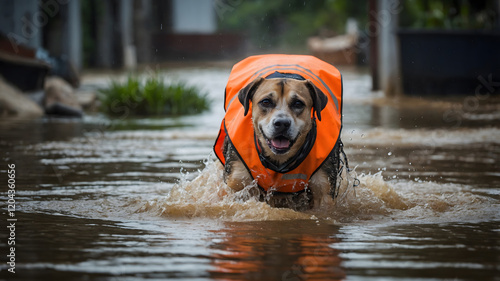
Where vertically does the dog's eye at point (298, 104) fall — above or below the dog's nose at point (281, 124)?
above

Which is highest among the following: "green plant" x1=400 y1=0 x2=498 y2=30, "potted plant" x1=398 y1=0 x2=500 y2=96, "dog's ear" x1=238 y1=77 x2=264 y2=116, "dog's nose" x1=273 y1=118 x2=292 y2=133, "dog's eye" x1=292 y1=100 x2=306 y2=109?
"green plant" x1=400 y1=0 x2=498 y2=30

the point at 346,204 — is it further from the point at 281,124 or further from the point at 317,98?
the point at 281,124

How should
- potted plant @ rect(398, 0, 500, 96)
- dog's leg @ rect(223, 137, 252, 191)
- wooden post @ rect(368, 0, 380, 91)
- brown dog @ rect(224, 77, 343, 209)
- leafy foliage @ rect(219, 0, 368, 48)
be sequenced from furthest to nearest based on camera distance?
1. leafy foliage @ rect(219, 0, 368, 48)
2. wooden post @ rect(368, 0, 380, 91)
3. potted plant @ rect(398, 0, 500, 96)
4. dog's leg @ rect(223, 137, 252, 191)
5. brown dog @ rect(224, 77, 343, 209)

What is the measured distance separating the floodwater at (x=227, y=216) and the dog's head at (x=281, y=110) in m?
0.47

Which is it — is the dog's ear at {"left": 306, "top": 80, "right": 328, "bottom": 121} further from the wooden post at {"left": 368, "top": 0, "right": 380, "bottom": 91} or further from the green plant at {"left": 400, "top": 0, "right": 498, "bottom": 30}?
the green plant at {"left": 400, "top": 0, "right": 498, "bottom": 30}

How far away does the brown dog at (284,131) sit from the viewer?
6.06 m

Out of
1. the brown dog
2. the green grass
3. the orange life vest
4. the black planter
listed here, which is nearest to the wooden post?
the black planter

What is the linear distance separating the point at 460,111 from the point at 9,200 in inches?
390

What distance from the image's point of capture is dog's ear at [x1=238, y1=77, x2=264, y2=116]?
6.33 meters

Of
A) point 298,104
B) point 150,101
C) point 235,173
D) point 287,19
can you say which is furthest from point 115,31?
point 287,19

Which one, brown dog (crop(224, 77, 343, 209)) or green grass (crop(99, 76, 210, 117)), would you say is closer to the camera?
brown dog (crop(224, 77, 343, 209))

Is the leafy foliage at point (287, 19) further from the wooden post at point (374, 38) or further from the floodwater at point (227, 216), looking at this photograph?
the floodwater at point (227, 216)

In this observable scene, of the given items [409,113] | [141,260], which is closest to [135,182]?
[141,260]

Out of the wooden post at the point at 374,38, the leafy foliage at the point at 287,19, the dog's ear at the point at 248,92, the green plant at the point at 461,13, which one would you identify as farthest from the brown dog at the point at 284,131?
the leafy foliage at the point at 287,19
